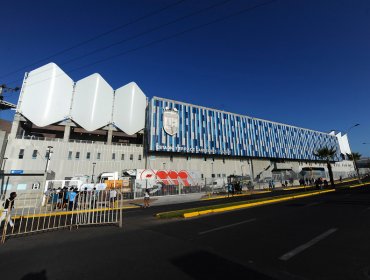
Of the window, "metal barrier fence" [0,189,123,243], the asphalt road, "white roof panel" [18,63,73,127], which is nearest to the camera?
the asphalt road

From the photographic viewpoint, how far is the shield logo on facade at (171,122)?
48.5 m

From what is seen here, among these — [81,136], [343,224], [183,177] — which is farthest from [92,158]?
[343,224]

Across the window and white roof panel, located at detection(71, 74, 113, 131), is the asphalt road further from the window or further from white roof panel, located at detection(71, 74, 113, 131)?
white roof panel, located at detection(71, 74, 113, 131)

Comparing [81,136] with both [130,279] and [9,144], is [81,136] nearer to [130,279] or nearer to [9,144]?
[9,144]

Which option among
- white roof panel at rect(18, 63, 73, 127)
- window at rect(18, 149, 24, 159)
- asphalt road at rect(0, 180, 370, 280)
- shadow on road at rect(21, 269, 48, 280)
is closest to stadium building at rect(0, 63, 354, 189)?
window at rect(18, 149, 24, 159)

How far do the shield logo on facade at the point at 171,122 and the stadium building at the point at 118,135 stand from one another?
0.25 metres

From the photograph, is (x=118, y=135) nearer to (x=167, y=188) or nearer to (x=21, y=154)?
(x=21, y=154)

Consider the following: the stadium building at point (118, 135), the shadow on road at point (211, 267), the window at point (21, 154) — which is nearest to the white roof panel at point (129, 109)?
the stadium building at point (118, 135)

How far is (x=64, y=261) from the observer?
4992 mm

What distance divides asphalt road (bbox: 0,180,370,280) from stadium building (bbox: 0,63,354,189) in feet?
94.4

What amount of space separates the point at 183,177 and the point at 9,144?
34083 mm

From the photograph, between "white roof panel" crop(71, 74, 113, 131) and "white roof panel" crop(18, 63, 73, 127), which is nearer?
"white roof panel" crop(18, 63, 73, 127)

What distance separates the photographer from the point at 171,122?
162 feet

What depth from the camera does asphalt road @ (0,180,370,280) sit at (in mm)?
4074
